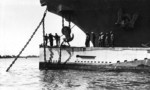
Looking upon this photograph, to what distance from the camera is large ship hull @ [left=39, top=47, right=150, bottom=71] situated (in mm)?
20094

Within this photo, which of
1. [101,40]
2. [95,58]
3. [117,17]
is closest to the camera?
[95,58]

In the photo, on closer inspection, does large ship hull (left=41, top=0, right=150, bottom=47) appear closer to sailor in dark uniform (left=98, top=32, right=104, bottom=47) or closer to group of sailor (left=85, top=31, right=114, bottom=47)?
group of sailor (left=85, top=31, right=114, bottom=47)

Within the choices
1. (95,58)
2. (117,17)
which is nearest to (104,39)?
(95,58)

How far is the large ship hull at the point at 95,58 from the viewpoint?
2009 cm

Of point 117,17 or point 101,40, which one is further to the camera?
point 101,40

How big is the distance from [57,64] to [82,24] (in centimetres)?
329

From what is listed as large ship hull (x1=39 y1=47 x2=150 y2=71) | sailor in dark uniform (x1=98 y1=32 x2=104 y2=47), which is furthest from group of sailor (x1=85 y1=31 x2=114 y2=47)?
large ship hull (x1=39 y1=47 x2=150 y2=71)

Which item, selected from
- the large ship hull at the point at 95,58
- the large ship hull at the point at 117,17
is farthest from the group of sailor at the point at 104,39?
the large ship hull at the point at 95,58

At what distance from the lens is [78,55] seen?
22312 mm

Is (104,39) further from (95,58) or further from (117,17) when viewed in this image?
(117,17)

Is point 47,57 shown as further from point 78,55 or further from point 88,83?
point 88,83

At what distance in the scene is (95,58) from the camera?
21.5m

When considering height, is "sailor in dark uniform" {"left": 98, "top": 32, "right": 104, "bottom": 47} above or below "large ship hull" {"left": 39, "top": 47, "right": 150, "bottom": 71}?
above

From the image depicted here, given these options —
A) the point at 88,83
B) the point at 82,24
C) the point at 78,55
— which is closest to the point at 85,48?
the point at 78,55
